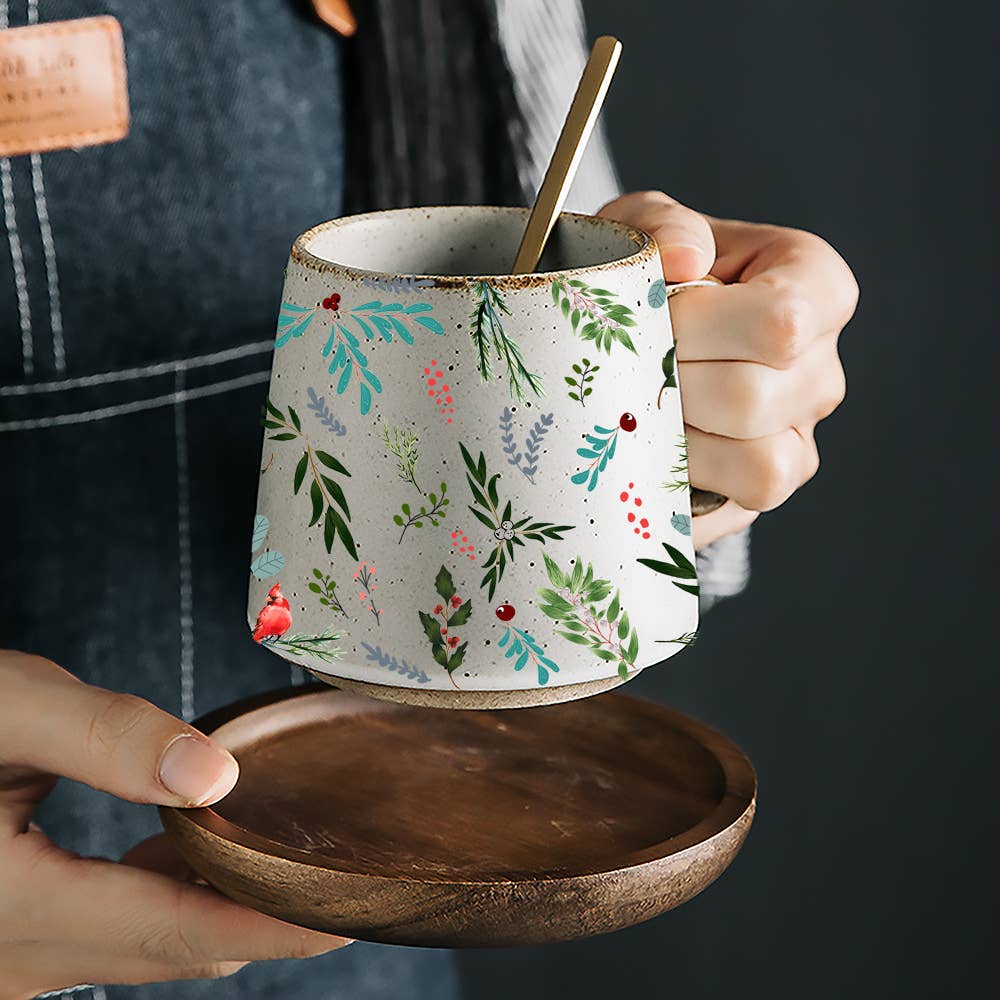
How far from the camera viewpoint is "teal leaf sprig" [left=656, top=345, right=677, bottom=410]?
20.1 inches

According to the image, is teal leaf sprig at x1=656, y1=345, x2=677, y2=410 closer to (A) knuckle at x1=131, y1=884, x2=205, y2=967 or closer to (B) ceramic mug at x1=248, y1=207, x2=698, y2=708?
(B) ceramic mug at x1=248, y1=207, x2=698, y2=708

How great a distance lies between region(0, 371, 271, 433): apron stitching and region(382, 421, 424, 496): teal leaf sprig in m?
0.30

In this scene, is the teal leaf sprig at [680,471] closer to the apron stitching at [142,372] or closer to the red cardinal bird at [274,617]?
the red cardinal bird at [274,617]

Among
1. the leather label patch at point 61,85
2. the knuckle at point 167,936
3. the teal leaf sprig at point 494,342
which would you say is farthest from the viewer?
the leather label patch at point 61,85

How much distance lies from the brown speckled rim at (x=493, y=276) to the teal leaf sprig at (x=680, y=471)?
7 centimetres

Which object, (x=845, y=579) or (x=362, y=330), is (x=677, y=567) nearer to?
(x=362, y=330)

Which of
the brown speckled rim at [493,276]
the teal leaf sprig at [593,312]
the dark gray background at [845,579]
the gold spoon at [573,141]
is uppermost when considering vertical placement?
the gold spoon at [573,141]

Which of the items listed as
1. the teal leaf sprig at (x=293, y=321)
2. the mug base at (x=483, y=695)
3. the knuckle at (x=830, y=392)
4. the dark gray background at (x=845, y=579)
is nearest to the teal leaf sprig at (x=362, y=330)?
the teal leaf sprig at (x=293, y=321)

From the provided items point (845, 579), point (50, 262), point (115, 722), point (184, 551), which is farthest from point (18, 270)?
point (845, 579)

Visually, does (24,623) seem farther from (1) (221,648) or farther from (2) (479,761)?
(2) (479,761)

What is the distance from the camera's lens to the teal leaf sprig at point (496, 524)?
473 mm

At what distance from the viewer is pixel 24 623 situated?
73 cm

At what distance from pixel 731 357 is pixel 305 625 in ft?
0.65

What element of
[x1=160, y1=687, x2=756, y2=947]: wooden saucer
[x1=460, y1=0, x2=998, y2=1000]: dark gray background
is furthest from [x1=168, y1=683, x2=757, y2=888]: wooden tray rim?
[x1=460, y1=0, x2=998, y2=1000]: dark gray background
